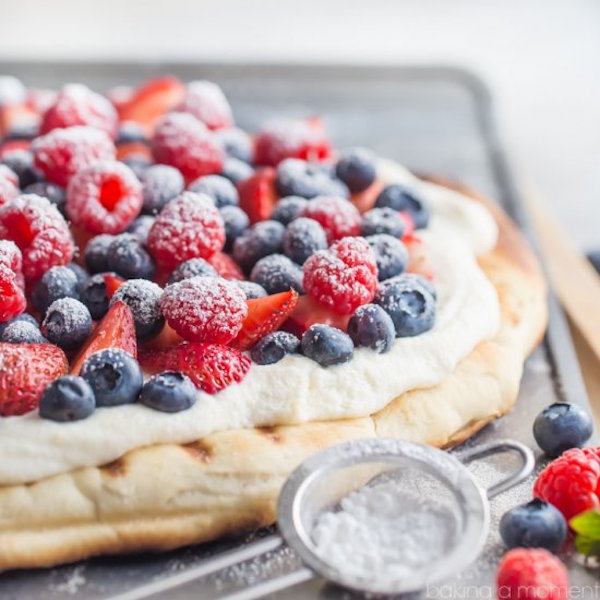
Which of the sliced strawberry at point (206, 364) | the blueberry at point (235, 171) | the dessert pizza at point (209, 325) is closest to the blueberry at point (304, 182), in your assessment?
the dessert pizza at point (209, 325)

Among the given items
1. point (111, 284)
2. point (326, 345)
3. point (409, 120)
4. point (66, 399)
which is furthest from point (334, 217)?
point (409, 120)

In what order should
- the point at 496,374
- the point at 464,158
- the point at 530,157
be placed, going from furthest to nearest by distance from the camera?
the point at 530,157
the point at 464,158
the point at 496,374

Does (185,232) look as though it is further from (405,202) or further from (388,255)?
(405,202)

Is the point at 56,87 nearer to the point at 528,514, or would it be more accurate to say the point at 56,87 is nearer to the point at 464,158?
the point at 464,158

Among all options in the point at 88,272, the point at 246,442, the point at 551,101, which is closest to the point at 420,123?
the point at 551,101

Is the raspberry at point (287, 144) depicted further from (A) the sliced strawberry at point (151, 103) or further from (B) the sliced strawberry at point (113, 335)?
(B) the sliced strawberry at point (113, 335)

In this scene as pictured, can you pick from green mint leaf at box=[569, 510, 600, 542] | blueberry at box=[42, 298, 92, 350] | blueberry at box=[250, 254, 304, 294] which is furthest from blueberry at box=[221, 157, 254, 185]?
green mint leaf at box=[569, 510, 600, 542]

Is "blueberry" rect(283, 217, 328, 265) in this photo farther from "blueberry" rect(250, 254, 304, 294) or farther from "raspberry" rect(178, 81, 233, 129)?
"raspberry" rect(178, 81, 233, 129)
